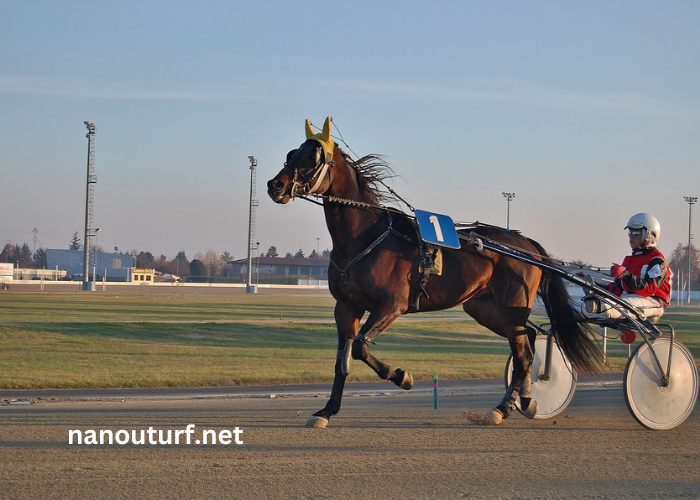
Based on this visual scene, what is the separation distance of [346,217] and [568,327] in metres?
2.52

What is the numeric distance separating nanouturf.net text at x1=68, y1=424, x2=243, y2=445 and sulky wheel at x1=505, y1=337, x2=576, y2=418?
2.95 metres

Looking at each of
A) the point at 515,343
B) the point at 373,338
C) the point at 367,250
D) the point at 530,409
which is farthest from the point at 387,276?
the point at 530,409

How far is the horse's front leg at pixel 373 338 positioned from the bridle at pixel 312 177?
43.8 inches

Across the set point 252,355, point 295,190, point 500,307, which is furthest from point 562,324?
point 252,355

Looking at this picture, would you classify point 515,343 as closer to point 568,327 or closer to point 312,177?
point 568,327

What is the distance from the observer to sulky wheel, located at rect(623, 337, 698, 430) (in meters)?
6.87

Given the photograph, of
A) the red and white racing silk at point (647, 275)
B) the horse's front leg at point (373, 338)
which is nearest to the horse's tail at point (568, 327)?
the red and white racing silk at point (647, 275)

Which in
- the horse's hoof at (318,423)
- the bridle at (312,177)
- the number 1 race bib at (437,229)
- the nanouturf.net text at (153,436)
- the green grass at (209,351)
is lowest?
the green grass at (209,351)

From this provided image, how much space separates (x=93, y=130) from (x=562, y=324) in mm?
43463

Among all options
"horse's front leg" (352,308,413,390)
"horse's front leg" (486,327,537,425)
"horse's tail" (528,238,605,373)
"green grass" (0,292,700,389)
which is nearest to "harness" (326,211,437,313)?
"horse's front leg" (352,308,413,390)

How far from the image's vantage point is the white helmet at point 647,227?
7.19m

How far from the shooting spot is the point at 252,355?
18.6 metres

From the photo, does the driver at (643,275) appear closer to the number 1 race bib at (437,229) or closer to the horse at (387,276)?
the horse at (387,276)

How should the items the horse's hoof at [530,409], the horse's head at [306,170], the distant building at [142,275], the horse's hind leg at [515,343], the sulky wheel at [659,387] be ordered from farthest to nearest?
the distant building at [142,275]
the horse's hoof at [530,409]
the horse's hind leg at [515,343]
the sulky wheel at [659,387]
the horse's head at [306,170]
